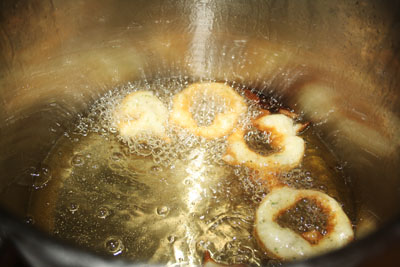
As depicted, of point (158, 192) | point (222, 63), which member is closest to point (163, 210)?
point (158, 192)

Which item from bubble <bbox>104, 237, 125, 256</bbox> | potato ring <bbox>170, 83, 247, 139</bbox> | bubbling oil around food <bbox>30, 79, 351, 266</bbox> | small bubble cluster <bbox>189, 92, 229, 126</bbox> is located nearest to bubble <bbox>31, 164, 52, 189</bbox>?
bubbling oil around food <bbox>30, 79, 351, 266</bbox>

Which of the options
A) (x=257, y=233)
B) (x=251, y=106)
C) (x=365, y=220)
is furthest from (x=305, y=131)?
(x=257, y=233)

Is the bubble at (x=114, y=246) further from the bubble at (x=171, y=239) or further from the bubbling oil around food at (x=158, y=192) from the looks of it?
the bubble at (x=171, y=239)

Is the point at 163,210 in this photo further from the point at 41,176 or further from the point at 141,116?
the point at 41,176

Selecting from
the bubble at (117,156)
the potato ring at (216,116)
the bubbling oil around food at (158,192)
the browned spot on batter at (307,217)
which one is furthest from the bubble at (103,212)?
the browned spot on batter at (307,217)

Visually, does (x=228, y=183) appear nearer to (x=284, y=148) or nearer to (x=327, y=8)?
(x=284, y=148)

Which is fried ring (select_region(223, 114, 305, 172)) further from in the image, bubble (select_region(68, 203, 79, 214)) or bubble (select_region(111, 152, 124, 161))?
bubble (select_region(68, 203, 79, 214))
